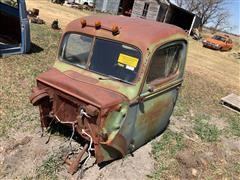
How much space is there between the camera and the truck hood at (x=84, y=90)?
415 centimetres

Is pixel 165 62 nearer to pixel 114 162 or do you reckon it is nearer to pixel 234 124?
pixel 114 162

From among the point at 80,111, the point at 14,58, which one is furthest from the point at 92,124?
the point at 14,58

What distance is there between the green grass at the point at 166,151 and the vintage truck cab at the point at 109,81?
0.59 meters

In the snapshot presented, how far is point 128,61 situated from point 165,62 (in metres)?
0.83

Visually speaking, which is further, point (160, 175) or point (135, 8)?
point (135, 8)

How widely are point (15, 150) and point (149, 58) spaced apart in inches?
105

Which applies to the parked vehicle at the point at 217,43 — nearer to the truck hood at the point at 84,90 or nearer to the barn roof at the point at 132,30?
the barn roof at the point at 132,30

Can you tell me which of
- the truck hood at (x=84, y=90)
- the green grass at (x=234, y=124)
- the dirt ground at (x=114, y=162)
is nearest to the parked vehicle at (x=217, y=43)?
the green grass at (x=234, y=124)

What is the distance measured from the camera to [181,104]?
8.46m

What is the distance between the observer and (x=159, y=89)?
5008 mm

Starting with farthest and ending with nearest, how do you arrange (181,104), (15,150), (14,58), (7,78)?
(14,58)
(181,104)
(7,78)
(15,150)

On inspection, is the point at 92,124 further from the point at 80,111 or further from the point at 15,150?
the point at 15,150

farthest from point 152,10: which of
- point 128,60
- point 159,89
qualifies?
point 128,60

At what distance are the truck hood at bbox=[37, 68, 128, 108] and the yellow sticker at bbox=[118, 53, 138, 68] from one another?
497mm
